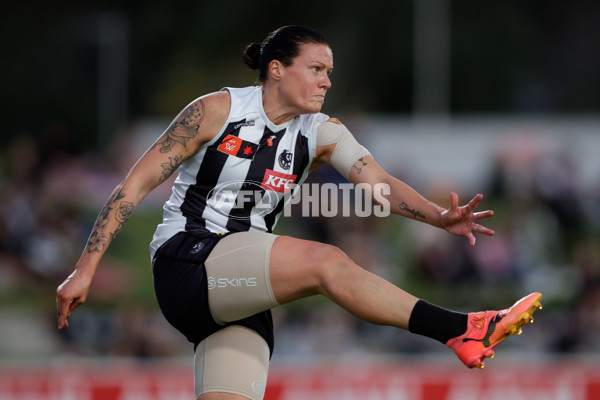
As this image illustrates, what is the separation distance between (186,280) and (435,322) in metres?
1.07

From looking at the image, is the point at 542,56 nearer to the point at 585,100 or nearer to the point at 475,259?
the point at 585,100

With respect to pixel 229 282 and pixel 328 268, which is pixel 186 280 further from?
pixel 328 268

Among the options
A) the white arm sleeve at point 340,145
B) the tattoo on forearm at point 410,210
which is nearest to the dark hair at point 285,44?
the white arm sleeve at point 340,145

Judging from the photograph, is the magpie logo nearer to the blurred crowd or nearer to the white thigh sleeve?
the white thigh sleeve

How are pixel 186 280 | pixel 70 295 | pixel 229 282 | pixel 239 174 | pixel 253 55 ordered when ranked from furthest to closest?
pixel 253 55, pixel 239 174, pixel 186 280, pixel 229 282, pixel 70 295

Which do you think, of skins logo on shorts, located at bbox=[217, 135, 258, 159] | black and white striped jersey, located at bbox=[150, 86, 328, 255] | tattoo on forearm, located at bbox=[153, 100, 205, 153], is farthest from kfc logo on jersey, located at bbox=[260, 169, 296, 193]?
tattoo on forearm, located at bbox=[153, 100, 205, 153]

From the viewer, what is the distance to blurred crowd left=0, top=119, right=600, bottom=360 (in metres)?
8.81

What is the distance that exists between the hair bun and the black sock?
142 centimetres

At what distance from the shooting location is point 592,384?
733cm

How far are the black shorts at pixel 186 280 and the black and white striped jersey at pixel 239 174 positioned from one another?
75mm

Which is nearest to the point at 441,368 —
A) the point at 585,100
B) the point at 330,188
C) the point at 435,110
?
the point at 330,188

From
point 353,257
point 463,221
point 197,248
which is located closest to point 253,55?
point 197,248

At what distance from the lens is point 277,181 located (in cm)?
438

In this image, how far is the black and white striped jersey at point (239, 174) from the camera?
4.33 meters
